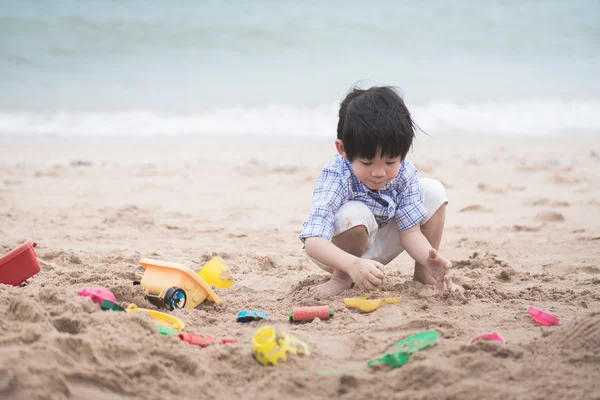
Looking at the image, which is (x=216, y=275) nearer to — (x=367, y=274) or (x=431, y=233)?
(x=367, y=274)

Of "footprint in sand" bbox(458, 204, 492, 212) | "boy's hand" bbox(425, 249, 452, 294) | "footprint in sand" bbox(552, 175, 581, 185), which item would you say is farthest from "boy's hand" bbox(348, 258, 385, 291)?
"footprint in sand" bbox(552, 175, 581, 185)

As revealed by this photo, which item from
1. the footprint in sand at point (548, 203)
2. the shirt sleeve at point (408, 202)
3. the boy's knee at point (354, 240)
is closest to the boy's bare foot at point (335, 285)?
the boy's knee at point (354, 240)

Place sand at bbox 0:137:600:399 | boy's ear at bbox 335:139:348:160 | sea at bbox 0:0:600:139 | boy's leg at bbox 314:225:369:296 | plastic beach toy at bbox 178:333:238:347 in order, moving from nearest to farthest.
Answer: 1. sand at bbox 0:137:600:399
2. plastic beach toy at bbox 178:333:238:347
3. boy's ear at bbox 335:139:348:160
4. boy's leg at bbox 314:225:369:296
5. sea at bbox 0:0:600:139

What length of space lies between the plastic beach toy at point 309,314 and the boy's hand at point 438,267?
19.1 inches

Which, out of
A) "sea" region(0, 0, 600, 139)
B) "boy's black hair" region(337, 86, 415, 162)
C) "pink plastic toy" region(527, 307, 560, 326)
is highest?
"sea" region(0, 0, 600, 139)

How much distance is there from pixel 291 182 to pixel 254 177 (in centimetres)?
54

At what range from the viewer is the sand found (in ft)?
5.06

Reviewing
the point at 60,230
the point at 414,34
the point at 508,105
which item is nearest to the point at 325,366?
the point at 60,230

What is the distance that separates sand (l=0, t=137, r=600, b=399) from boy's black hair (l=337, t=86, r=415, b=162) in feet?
2.07

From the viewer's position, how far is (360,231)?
2.46 m

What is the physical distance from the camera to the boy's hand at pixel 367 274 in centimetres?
224

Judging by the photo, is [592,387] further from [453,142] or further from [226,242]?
[453,142]

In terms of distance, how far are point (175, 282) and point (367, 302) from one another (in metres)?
0.77

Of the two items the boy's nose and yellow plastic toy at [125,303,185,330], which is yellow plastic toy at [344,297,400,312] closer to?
the boy's nose
